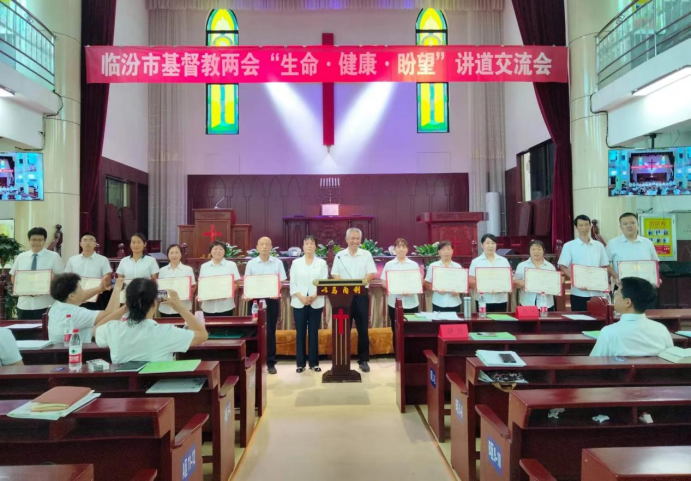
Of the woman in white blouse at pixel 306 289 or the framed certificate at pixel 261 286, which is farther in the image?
the woman in white blouse at pixel 306 289

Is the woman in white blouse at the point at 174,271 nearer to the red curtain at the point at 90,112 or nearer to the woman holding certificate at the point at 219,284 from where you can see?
the woman holding certificate at the point at 219,284

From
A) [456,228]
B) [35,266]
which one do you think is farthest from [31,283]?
[456,228]

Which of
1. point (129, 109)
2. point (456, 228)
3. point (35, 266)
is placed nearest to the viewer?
point (35, 266)

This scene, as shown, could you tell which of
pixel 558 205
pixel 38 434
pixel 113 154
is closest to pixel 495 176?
pixel 558 205

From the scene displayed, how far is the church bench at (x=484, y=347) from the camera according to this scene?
9.41 feet

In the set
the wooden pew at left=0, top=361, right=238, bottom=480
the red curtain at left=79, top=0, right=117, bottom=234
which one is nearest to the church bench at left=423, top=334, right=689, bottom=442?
the wooden pew at left=0, top=361, right=238, bottom=480

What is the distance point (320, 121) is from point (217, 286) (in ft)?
25.5

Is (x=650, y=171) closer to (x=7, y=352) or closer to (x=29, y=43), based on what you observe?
(x=7, y=352)

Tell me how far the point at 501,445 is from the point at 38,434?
1771mm

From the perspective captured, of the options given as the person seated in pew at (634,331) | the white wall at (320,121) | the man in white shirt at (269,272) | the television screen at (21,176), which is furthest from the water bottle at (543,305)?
the white wall at (320,121)

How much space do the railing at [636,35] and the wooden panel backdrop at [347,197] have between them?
5.36 meters

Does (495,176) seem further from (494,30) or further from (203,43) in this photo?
(203,43)

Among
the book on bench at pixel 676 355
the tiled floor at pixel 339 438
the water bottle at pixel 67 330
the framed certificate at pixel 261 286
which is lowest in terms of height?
the tiled floor at pixel 339 438

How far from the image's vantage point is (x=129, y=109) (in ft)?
31.9
